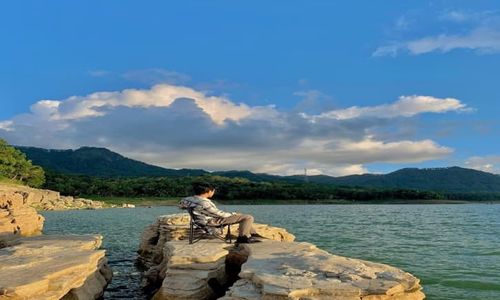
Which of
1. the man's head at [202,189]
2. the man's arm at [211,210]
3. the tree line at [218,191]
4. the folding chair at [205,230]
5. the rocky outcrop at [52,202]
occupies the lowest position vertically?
the rocky outcrop at [52,202]

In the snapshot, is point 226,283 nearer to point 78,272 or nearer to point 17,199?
point 78,272

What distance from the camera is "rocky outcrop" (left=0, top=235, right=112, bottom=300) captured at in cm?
1198

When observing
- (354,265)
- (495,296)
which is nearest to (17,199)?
(354,265)

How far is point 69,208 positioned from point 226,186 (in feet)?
268

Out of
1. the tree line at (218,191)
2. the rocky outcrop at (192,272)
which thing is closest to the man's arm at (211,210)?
the rocky outcrop at (192,272)

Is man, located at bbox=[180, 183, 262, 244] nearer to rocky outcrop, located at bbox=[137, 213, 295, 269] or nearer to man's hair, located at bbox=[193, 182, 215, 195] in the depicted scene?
man's hair, located at bbox=[193, 182, 215, 195]

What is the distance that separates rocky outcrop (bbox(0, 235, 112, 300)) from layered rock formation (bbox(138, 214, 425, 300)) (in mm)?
2366

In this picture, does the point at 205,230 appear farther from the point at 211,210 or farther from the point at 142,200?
the point at 142,200

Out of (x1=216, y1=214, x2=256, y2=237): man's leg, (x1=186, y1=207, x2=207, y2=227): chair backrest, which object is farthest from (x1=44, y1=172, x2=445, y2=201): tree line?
(x1=216, y1=214, x2=256, y2=237): man's leg

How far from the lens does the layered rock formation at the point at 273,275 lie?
11.5 m

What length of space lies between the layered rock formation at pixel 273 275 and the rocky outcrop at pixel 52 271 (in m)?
2.37

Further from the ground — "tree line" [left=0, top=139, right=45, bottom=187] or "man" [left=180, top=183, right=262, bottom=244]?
"tree line" [left=0, top=139, right=45, bottom=187]

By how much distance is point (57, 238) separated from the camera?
21219mm

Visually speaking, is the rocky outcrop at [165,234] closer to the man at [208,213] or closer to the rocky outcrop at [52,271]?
the rocky outcrop at [52,271]
